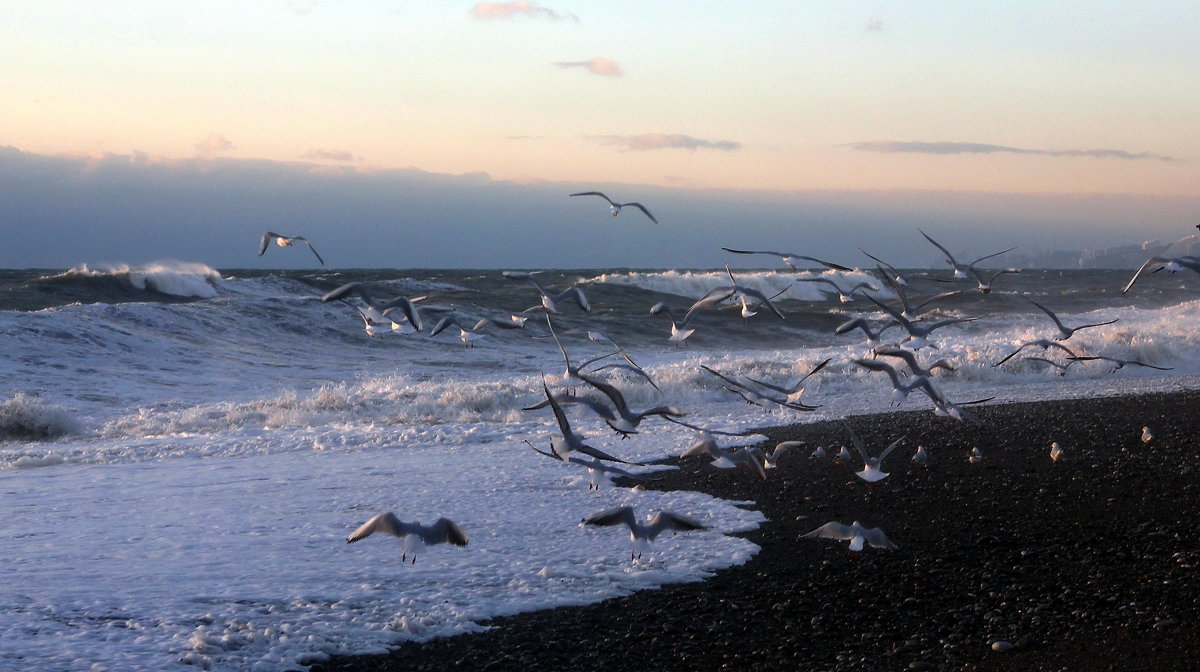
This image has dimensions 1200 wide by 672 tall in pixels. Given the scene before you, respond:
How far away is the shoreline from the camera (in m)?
5.50

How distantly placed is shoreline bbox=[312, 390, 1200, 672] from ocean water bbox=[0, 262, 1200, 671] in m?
0.36

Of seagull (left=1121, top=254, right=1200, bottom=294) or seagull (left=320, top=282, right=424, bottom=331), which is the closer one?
seagull (left=320, top=282, right=424, bottom=331)

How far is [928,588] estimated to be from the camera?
6.57 metres

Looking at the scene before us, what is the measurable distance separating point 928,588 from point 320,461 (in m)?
6.68

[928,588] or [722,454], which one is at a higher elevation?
[722,454]

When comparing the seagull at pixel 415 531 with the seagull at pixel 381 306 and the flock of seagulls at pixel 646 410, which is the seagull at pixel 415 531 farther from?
the seagull at pixel 381 306

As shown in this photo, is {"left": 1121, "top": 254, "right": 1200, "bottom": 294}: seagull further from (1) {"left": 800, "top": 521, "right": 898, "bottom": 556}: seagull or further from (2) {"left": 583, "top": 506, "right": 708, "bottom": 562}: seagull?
(2) {"left": 583, "top": 506, "right": 708, "bottom": 562}: seagull

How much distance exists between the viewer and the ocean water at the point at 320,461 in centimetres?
615

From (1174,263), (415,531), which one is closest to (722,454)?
(415,531)

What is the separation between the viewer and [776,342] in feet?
89.5

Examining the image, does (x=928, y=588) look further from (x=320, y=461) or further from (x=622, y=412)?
(x=320, y=461)

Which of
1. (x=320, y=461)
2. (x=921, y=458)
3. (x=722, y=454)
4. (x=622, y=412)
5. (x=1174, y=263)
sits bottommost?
(x=320, y=461)

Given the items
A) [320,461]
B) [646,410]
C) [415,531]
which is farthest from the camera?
[320,461]

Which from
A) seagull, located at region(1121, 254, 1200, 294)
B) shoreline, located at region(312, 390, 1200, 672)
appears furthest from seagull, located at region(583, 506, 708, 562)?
seagull, located at region(1121, 254, 1200, 294)
